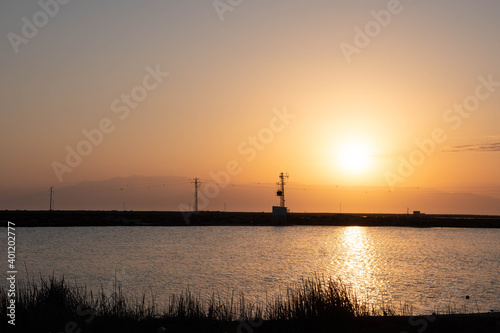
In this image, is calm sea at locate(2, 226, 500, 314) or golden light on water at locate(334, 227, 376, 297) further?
golden light on water at locate(334, 227, 376, 297)

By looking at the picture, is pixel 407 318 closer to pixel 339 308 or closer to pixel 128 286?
pixel 339 308

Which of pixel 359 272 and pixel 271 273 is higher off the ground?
pixel 271 273

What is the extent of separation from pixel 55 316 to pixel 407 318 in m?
12.9

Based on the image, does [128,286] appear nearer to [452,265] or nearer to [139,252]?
[139,252]

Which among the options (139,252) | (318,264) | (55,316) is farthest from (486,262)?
(55,316)

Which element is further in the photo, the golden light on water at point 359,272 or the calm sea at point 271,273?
the golden light on water at point 359,272

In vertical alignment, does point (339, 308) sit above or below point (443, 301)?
above

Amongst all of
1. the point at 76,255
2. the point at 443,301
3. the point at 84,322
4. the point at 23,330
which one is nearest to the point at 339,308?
the point at 84,322

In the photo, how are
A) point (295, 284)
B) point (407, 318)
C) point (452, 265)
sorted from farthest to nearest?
point (452, 265) → point (295, 284) → point (407, 318)

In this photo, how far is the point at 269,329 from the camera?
18.5m

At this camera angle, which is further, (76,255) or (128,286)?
(76,255)

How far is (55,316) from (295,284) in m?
27.1

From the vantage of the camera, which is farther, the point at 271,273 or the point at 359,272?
the point at 359,272

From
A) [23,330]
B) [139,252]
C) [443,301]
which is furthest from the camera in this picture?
[139,252]
